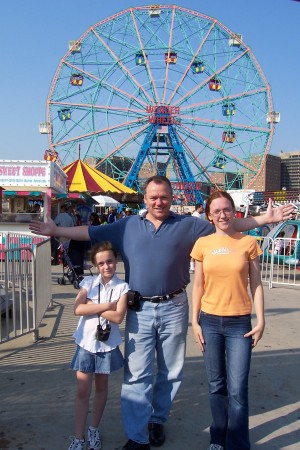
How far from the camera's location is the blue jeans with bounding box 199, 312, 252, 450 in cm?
256

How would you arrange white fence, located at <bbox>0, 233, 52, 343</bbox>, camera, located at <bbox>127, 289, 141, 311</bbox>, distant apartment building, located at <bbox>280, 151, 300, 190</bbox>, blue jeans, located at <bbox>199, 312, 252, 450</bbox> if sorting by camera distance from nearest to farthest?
blue jeans, located at <bbox>199, 312, 252, 450</bbox> < camera, located at <bbox>127, 289, 141, 311</bbox> < white fence, located at <bbox>0, 233, 52, 343</bbox> < distant apartment building, located at <bbox>280, 151, 300, 190</bbox>

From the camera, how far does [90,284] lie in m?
2.74

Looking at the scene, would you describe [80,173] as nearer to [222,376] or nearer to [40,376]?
[40,376]

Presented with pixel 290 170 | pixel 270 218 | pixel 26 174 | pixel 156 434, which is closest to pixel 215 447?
pixel 156 434

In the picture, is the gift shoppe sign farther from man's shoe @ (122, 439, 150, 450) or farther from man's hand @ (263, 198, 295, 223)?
man's shoe @ (122, 439, 150, 450)

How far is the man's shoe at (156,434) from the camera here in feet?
9.13

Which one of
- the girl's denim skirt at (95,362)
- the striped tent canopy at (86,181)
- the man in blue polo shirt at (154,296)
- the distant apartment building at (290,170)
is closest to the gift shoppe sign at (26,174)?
the striped tent canopy at (86,181)

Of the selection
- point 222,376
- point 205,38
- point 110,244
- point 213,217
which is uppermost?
point 205,38

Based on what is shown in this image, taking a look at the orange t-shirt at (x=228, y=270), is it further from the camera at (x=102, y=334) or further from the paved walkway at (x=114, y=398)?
the paved walkway at (x=114, y=398)

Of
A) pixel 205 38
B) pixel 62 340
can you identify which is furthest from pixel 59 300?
pixel 205 38

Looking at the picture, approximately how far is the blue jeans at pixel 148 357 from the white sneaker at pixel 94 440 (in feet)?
0.59

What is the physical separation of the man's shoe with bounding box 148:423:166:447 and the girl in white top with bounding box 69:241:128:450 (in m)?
0.31

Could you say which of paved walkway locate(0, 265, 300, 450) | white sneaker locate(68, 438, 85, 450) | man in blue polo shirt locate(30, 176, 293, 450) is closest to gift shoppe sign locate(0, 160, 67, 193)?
paved walkway locate(0, 265, 300, 450)

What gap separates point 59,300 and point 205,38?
29.9 m
